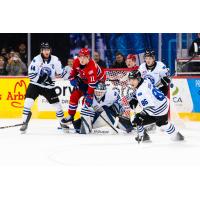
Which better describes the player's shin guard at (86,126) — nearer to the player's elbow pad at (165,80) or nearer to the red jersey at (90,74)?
the red jersey at (90,74)

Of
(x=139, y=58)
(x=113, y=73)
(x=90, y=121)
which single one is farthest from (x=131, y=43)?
Answer: (x=90, y=121)

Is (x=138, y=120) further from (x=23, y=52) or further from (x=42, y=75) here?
(x=23, y=52)

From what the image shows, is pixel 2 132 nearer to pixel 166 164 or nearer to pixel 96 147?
pixel 96 147

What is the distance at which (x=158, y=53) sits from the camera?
11.4 m

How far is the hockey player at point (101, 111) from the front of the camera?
7.38 m

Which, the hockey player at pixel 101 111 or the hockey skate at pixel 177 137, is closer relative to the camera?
the hockey skate at pixel 177 137

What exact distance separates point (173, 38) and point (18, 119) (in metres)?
3.69

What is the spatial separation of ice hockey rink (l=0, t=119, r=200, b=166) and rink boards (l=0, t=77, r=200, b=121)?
1359 millimetres

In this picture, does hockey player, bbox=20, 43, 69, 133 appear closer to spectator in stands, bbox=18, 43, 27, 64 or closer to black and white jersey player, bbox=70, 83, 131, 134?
black and white jersey player, bbox=70, 83, 131, 134

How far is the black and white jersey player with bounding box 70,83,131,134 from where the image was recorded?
24.2 ft

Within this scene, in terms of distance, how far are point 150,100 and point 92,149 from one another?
2.69ft

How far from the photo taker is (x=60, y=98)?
31.7ft

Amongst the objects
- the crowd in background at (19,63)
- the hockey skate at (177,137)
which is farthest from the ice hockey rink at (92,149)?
the crowd in background at (19,63)

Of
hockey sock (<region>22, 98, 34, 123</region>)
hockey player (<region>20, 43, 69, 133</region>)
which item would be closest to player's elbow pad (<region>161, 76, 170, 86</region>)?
hockey player (<region>20, 43, 69, 133</region>)
